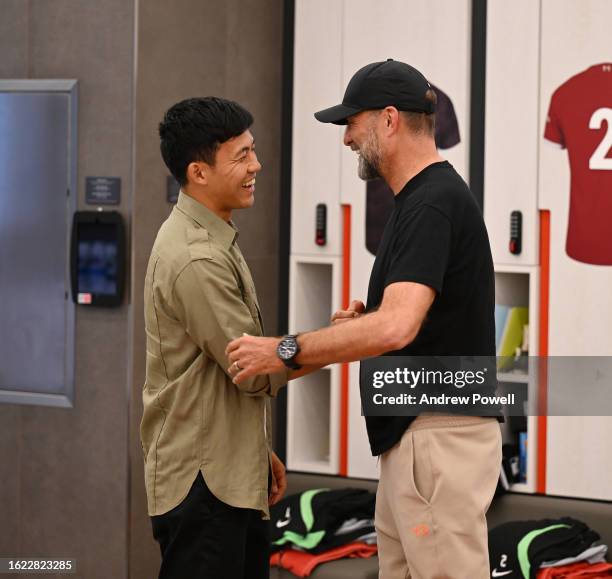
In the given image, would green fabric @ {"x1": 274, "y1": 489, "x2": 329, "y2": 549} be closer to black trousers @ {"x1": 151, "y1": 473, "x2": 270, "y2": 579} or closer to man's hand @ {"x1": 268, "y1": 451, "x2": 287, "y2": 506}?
man's hand @ {"x1": 268, "y1": 451, "x2": 287, "y2": 506}

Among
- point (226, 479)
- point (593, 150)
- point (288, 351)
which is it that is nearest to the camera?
point (288, 351)

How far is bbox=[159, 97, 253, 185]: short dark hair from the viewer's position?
2.46m

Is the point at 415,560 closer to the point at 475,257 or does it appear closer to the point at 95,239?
the point at 475,257

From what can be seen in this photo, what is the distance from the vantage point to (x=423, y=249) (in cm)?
217

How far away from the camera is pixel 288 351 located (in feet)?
7.25

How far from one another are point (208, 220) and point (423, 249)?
0.56 metres

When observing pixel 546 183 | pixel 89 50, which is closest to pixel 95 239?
pixel 89 50

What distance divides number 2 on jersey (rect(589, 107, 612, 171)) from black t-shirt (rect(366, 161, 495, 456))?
5.53ft

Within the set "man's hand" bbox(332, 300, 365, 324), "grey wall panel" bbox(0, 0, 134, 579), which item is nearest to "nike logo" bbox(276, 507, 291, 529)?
"grey wall panel" bbox(0, 0, 134, 579)

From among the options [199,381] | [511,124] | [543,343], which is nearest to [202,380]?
[199,381]

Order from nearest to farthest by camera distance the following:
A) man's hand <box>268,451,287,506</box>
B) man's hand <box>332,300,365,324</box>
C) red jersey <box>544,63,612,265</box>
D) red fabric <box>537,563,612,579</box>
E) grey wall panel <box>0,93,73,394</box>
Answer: man's hand <box>332,300,365,324</box> → man's hand <box>268,451,287,506</box> → red fabric <box>537,563,612,579</box> → red jersey <box>544,63,612,265</box> → grey wall panel <box>0,93,73,394</box>

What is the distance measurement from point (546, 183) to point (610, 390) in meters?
0.78

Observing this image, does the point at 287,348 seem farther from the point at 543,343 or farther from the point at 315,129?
the point at 315,129

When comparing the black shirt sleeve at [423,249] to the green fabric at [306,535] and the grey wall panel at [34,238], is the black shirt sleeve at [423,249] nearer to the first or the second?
the green fabric at [306,535]
